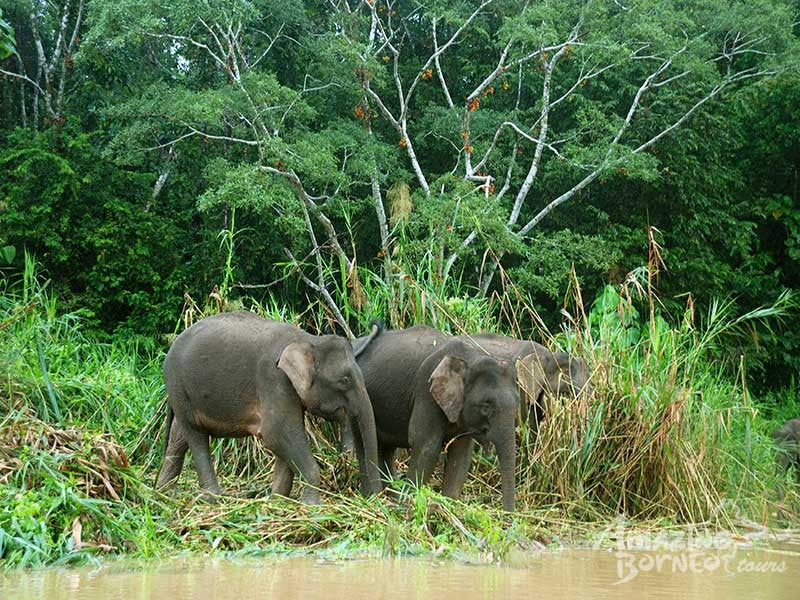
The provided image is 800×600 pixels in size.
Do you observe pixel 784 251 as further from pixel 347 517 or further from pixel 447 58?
pixel 347 517

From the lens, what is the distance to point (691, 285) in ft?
68.9

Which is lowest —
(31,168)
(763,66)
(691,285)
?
(691,285)

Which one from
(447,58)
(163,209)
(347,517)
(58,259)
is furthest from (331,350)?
(447,58)

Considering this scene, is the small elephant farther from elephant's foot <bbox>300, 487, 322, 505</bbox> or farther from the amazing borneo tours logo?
elephant's foot <bbox>300, 487, 322, 505</bbox>

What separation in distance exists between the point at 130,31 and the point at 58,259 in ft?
13.1

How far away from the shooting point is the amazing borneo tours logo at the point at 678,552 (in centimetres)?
621

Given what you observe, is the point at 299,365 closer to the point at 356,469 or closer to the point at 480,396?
the point at 356,469

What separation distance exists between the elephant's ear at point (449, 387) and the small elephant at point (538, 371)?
2.11 ft

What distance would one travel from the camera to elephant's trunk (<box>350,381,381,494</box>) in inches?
283

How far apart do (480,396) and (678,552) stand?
1.51m

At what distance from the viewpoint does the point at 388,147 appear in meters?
22.2

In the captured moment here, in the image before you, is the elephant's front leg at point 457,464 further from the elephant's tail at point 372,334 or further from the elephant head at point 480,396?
the elephant's tail at point 372,334

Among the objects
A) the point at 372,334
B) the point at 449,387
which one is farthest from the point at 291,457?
the point at 372,334

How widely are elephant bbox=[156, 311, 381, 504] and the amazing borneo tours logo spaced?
157 centimetres
